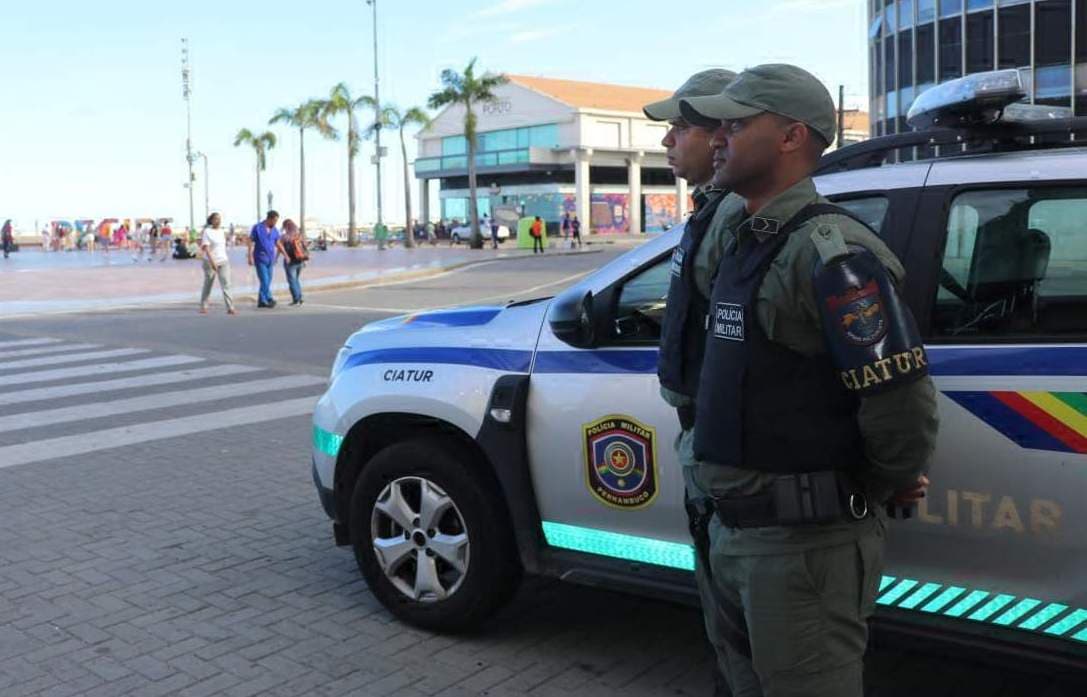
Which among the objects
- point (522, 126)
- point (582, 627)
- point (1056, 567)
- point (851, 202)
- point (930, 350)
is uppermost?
point (522, 126)

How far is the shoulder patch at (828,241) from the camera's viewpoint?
212cm

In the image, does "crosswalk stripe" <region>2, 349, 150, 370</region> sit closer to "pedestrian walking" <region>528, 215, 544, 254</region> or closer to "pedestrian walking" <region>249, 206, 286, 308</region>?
"pedestrian walking" <region>249, 206, 286, 308</region>

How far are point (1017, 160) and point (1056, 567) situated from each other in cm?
114

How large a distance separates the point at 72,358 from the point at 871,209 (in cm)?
1171

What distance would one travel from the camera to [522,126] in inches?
3140

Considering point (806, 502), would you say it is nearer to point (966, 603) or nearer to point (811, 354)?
point (811, 354)

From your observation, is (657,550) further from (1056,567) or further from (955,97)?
(955,97)

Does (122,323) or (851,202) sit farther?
(122,323)

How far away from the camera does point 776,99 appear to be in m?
2.22

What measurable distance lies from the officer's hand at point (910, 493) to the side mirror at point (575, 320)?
1.55m

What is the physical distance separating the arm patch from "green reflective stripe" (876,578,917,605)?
4.24ft

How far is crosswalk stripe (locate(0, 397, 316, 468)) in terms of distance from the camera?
777cm

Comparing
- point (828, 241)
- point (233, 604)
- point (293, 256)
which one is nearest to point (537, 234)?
point (293, 256)

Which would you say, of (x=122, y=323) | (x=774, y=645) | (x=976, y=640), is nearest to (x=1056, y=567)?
(x=976, y=640)
